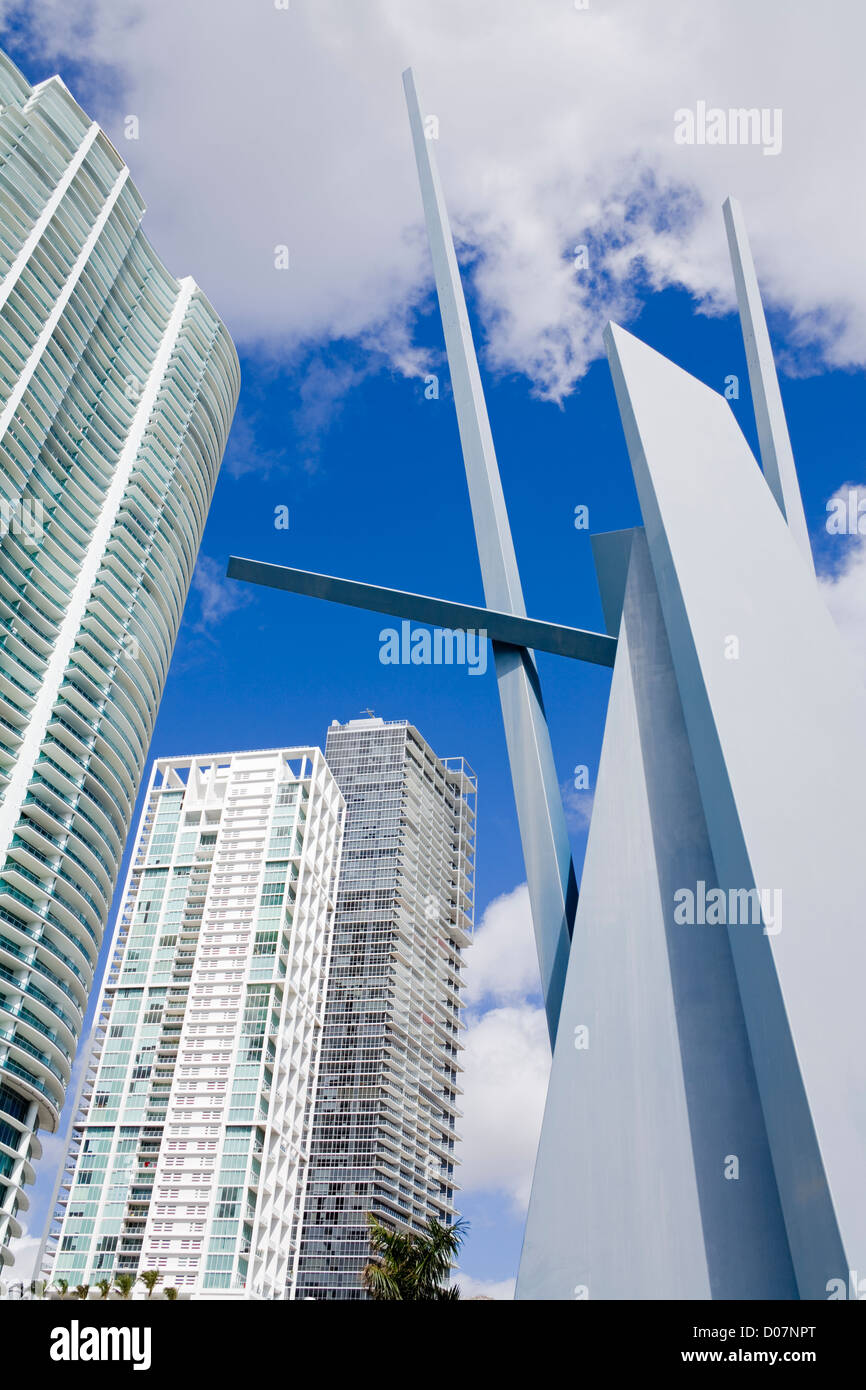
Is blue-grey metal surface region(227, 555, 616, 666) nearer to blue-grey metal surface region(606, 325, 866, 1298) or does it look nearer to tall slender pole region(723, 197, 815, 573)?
blue-grey metal surface region(606, 325, 866, 1298)

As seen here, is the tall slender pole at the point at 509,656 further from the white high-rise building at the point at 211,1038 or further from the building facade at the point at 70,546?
the white high-rise building at the point at 211,1038

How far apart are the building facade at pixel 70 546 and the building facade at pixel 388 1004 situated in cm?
4474

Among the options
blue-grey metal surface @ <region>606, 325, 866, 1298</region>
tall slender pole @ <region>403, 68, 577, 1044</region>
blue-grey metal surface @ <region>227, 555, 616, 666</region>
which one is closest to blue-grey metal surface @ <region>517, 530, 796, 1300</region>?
blue-grey metal surface @ <region>606, 325, 866, 1298</region>

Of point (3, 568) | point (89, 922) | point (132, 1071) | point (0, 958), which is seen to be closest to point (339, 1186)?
point (132, 1071)

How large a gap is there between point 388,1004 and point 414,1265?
267ft

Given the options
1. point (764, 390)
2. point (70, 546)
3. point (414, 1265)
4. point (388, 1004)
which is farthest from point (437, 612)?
point (388, 1004)

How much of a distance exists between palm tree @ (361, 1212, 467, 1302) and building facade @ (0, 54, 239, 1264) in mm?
32522

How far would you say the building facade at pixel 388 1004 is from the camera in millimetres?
94938

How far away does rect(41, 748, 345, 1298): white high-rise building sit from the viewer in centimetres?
7856

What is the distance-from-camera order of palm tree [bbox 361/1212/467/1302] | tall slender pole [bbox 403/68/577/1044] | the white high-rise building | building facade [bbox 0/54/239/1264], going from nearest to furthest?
tall slender pole [bbox 403/68/577/1044] → palm tree [bbox 361/1212/467/1302] → building facade [bbox 0/54/239/1264] → the white high-rise building

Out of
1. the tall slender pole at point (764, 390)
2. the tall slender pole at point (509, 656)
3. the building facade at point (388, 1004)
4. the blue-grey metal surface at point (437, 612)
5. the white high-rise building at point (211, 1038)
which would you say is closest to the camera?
the tall slender pole at point (509, 656)

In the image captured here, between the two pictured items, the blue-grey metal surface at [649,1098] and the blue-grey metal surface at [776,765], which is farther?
the blue-grey metal surface at [649,1098]

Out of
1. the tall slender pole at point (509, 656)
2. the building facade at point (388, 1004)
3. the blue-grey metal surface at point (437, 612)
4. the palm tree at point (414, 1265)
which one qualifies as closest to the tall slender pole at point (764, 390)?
the blue-grey metal surface at point (437, 612)
